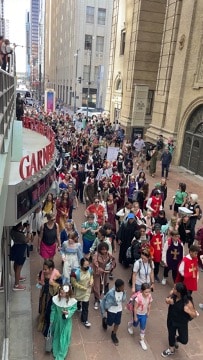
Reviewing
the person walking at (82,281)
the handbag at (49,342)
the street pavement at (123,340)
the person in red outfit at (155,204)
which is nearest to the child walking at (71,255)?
the person walking at (82,281)

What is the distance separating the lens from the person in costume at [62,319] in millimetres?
4914

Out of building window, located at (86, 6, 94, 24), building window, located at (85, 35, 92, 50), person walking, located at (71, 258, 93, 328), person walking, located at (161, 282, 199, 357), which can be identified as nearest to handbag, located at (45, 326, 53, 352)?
person walking, located at (71, 258, 93, 328)

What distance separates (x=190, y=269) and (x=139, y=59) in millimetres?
23156

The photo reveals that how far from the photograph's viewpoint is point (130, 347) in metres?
5.66

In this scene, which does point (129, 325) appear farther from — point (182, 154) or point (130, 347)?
point (182, 154)

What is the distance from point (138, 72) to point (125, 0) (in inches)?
295

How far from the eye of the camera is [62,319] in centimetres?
496

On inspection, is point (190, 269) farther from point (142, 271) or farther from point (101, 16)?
point (101, 16)

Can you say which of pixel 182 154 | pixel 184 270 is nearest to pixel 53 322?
pixel 184 270

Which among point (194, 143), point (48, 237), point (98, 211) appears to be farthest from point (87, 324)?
point (194, 143)

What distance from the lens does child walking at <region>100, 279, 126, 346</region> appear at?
17.6ft

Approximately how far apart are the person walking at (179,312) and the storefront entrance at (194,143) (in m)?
13.3

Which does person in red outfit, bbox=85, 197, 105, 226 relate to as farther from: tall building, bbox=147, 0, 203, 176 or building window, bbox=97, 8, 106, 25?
building window, bbox=97, 8, 106, 25

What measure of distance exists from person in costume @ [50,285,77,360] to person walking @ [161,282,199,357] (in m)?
1.55
